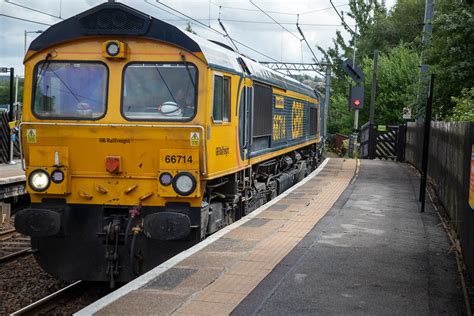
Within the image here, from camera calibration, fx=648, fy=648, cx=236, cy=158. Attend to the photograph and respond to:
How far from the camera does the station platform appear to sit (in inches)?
248

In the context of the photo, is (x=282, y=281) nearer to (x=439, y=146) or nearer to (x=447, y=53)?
(x=439, y=146)

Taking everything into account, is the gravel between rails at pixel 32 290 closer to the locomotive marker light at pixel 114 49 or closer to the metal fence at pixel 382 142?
the locomotive marker light at pixel 114 49

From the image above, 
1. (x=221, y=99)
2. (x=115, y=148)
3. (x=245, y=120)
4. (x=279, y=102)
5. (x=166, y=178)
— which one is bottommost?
(x=166, y=178)

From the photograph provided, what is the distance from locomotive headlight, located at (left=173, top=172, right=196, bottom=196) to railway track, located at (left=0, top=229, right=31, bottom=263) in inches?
143

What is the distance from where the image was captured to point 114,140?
28.3 feet

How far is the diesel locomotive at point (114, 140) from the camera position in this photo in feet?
27.8

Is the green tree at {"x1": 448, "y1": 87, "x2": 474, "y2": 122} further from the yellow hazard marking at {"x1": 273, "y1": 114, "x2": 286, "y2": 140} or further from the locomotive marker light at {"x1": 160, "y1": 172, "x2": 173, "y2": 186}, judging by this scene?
the locomotive marker light at {"x1": 160, "y1": 172, "x2": 173, "y2": 186}

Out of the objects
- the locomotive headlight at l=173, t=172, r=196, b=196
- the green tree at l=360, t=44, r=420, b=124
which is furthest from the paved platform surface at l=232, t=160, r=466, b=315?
the green tree at l=360, t=44, r=420, b=124

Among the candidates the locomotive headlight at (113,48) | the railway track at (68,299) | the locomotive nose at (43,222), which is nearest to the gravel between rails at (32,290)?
the railway track at (68,299)

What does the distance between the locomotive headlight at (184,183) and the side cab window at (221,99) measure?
964mm

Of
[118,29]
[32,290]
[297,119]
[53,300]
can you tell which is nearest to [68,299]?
[53,300]

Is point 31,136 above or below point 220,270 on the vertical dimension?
above

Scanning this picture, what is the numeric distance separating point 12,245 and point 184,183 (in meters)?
5.40

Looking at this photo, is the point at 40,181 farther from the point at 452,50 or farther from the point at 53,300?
the point at 452,50
